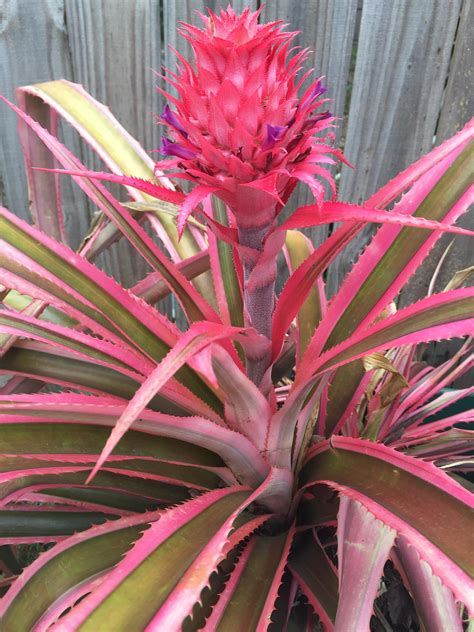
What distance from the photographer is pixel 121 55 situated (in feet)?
4.11

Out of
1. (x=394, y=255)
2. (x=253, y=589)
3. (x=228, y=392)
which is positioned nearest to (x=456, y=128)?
(x=394, y=255)

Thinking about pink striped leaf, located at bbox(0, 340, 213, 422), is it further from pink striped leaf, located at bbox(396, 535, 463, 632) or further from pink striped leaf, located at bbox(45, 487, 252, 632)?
pink striped leaf, located at bbox(396, 535, 463, 632)

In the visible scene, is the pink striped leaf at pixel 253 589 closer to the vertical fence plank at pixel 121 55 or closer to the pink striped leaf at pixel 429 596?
the pink striped leaf at pixel 429 596

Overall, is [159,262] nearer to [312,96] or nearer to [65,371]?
[65,371]

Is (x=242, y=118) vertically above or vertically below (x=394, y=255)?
below

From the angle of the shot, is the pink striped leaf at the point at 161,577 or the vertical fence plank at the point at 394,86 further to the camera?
the vertical fence plank at the point at 394,86

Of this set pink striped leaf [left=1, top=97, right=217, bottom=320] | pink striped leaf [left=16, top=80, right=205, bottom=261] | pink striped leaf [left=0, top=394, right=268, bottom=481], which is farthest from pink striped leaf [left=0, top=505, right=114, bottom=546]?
pink striped leaf [left=16, top=80, right=205, bottom=261]

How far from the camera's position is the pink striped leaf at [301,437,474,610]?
0.40 meters

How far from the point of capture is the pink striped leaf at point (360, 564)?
470 millimetres

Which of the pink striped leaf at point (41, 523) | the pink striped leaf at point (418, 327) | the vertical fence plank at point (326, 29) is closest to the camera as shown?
the pink striped leaf at point (418, 327)

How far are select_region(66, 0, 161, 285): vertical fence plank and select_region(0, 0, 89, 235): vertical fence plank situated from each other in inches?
1.4

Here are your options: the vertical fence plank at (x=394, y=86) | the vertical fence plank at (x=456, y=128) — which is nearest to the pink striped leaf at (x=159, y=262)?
the vertical fence plank at (x=394, y=86)

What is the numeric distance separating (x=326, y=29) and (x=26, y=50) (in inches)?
29.0

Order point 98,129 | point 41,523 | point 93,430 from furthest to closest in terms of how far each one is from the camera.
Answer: point 98,129 → point 41,523 → point 93,430
